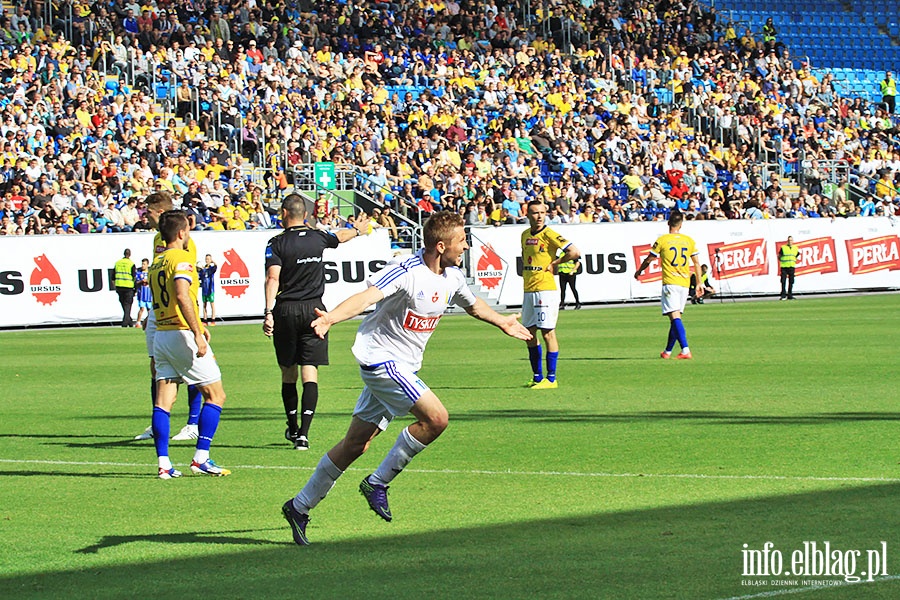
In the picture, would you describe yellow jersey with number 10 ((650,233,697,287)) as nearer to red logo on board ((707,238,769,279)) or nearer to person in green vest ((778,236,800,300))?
person in green vest ((778,236,800,300))

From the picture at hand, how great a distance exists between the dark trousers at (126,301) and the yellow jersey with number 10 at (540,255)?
58.3 ft

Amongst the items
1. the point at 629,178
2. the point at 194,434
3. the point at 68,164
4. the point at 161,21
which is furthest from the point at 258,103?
the point at 194,434

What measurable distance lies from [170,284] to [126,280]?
23283 millimetres

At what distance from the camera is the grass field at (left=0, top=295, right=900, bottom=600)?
Result: 707cm

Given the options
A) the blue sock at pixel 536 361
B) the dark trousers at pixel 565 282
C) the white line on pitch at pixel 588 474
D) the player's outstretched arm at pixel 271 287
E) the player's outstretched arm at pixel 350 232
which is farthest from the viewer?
the dark trousers at pixel 565 282

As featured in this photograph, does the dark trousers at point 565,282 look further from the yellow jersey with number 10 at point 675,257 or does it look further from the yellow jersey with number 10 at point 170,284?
the yellow jersey with number 10 at point 170,284

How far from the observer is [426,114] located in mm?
45719

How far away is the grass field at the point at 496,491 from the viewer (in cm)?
707

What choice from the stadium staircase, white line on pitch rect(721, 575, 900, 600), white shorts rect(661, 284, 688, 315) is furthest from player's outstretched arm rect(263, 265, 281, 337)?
the stadium staircase

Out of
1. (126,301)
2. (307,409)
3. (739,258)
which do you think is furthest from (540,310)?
(739,258)

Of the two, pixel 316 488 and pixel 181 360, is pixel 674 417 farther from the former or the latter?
pixel 316 488

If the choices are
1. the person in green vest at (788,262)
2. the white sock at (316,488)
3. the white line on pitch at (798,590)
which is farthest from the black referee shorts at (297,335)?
the person in green vest at (788,262)

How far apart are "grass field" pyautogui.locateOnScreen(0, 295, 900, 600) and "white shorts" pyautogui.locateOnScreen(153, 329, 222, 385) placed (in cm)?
79

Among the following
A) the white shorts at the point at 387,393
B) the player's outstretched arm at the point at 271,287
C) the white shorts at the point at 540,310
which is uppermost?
the player's outstretched arm at the point at 271,287
